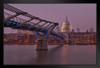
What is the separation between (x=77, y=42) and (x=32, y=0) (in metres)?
41.2

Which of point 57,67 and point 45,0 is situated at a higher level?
point 45,0

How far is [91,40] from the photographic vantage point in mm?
44062

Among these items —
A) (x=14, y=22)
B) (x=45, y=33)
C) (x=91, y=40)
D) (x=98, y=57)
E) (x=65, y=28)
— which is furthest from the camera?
(x=65, y=28)

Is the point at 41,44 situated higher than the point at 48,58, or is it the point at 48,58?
the point at 41,44

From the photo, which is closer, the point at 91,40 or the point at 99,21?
the point at 99,21

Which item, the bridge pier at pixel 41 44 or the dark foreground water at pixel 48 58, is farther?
the bridge pier at pixel 41 44

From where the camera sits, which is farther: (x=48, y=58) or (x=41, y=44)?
(x=41, y=44)

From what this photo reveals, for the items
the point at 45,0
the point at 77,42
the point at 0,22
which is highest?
the point at 45,0

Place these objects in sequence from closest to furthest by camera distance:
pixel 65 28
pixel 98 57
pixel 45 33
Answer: pixel 98 57
pixel 45 33
pixel 65 28

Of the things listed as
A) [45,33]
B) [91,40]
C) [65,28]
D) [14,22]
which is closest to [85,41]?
[91,40]

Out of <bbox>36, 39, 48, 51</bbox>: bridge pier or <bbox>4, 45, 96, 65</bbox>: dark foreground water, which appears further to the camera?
<bbox>36, 39, 48, 51</bbox>: bridge pier

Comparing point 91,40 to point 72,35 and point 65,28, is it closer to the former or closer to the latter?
point 72,35

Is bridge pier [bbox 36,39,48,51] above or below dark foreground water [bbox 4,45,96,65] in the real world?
above

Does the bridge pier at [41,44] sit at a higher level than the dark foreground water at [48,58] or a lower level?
higher
